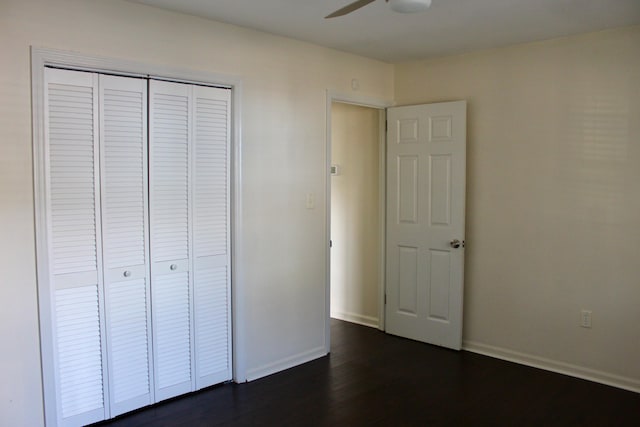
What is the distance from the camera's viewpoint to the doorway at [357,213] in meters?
4.71

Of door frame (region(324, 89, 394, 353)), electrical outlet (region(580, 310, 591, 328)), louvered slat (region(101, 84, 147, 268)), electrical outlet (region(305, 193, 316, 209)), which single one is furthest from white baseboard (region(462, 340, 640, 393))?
louvered slat (region(101, 84, 147, 268))

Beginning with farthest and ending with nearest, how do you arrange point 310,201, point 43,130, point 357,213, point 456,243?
point 357,213 < point 456,243 < point 310,201 < point 43,130

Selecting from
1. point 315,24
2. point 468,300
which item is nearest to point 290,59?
point 315,24

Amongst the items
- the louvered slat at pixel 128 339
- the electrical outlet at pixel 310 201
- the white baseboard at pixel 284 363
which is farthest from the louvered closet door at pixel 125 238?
the electrical outlet at pixel 310 201

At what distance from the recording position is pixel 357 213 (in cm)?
492

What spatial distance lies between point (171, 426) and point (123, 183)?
1439 millimetres

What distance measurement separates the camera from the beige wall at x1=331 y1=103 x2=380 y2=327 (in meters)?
4.77

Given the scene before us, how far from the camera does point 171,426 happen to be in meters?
2.89

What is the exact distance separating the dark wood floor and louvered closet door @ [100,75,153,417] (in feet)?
0.84

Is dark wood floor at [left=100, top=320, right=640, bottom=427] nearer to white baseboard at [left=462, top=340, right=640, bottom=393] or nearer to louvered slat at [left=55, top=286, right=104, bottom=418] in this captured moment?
white baseboard at [left=462, top=340, right=640, bottom=393]

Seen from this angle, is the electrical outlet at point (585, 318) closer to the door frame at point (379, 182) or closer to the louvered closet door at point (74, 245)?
the door frame at point (379, 182)

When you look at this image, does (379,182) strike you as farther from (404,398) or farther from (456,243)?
(404,398)

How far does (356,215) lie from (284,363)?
1.73 m

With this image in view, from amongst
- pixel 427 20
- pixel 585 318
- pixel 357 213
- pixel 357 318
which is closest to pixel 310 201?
pixel 357 213
